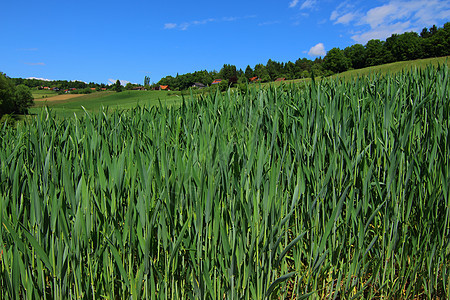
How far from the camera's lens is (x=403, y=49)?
54.5m

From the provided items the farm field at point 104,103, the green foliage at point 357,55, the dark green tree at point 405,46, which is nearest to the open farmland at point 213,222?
the farm field at point 104,103

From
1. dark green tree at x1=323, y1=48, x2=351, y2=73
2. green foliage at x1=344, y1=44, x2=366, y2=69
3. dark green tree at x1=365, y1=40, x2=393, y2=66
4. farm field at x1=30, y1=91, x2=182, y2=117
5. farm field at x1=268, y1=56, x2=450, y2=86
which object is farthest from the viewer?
green foliage at x1=344, y1=44, x2=366, y2=69

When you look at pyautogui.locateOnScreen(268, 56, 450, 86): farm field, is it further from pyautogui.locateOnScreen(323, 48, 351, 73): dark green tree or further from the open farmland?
pyautogui.locateOnScreen(323, 48, 351, 73): dark green tree

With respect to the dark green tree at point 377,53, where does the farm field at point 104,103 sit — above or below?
below

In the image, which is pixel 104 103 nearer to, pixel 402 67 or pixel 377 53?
pixel 402 67


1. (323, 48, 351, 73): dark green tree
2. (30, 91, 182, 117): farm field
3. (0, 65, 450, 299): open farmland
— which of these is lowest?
(0, 65, 450, 299): open farmland

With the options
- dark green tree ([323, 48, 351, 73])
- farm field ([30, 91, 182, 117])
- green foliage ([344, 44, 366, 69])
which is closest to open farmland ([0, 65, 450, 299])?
farm field ([30, 91, 182, 117])

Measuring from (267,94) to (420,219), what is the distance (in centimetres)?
165

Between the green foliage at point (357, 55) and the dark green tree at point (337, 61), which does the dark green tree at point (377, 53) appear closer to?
the green foliage at point (357, 55)

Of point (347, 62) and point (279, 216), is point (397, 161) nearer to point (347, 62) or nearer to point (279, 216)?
point (279, 216)

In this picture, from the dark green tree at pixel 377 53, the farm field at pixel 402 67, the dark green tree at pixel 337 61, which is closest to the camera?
the farm field at pixel 402 67

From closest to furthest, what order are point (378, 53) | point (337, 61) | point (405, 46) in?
point (405, 46) → point (378, 53) → point (337, 61)

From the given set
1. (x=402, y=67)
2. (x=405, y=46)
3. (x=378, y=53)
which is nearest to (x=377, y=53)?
(x=378, y=53)

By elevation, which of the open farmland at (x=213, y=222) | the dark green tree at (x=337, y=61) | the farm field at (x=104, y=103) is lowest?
the open farmland at (x=213, y=222)
